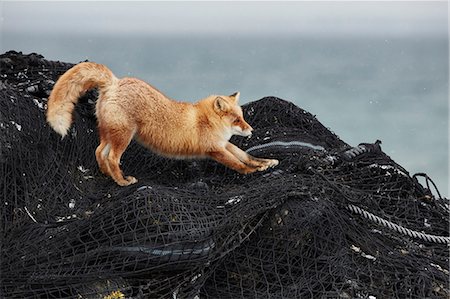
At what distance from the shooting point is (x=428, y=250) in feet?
10.7

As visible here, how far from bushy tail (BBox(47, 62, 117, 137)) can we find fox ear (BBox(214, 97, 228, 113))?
0.54 meters

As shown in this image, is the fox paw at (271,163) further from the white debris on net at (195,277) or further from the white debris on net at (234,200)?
the white debris on net at (195,277)

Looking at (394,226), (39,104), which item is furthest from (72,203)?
(394,226)

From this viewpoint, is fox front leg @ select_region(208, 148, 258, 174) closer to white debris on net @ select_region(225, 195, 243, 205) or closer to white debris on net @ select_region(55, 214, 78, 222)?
white debris on net @ select_region(225, 195, 243, 205)

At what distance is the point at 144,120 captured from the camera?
10.9 ft

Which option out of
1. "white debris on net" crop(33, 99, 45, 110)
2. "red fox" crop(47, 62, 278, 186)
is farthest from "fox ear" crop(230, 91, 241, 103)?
"white debris on net" crop(33, 99, 45, 110)

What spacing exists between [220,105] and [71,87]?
30.0 inches

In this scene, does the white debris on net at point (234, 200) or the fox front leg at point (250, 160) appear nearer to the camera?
the white debris on net at point (234, 200)

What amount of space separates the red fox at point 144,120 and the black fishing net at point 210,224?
141 mm

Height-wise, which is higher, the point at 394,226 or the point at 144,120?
the point at 144,120

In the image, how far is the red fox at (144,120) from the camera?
3.29m

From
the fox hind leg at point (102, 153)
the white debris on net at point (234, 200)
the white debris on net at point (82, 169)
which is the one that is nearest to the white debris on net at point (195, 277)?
the white debris on net at point (234, 200)

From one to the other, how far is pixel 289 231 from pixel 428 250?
0.82m

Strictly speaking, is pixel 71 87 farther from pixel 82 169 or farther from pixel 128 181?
pixel 128 181
